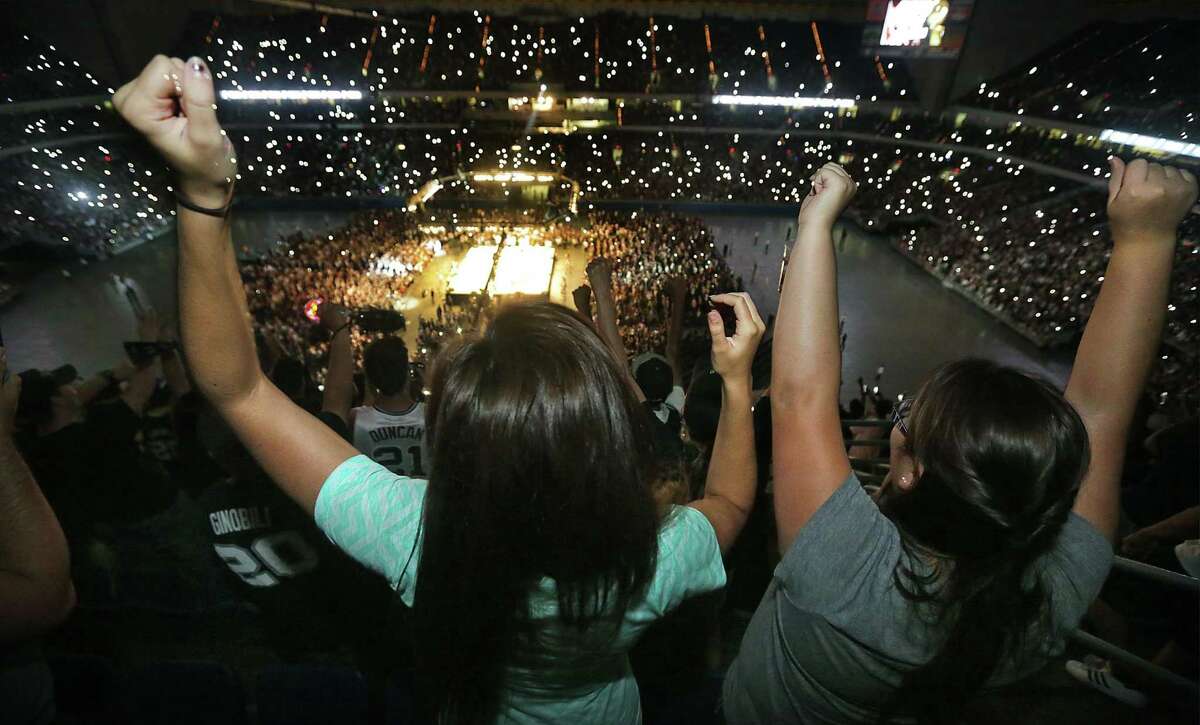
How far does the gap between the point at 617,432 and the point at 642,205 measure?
2120 cm

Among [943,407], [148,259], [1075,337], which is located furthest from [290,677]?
[148,259]

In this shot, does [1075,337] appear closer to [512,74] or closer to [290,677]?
[290,677]

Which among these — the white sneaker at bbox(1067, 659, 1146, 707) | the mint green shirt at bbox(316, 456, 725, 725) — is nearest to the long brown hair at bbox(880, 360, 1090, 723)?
the mint green shirt at bbox(316, 456, 725, 725)

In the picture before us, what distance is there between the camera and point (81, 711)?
1.84 metres

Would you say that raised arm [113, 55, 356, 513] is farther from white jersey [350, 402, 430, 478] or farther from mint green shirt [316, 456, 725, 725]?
white jersey [350, 402, 430, 478]

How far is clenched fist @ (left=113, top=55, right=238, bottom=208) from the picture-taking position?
0.81m

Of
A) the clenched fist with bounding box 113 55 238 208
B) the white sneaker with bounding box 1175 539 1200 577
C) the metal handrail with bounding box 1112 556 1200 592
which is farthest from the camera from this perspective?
the white sneaker with bounding box 1175 539 1200 577

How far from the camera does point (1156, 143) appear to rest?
10.8 metres

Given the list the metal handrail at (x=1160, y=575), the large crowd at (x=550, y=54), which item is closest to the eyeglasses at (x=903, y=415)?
the metal handrail at (x=1160, y=575)

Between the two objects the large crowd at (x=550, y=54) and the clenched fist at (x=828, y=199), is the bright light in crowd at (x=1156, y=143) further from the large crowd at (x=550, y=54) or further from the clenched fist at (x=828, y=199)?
the clenched fist at (x=828, y=199)

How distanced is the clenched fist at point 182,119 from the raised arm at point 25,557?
2.83 ft

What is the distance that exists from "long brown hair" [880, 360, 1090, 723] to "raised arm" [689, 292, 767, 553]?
1.27 ft

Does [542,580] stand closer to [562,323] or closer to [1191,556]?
[562,323]

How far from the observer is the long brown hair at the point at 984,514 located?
0.88m
